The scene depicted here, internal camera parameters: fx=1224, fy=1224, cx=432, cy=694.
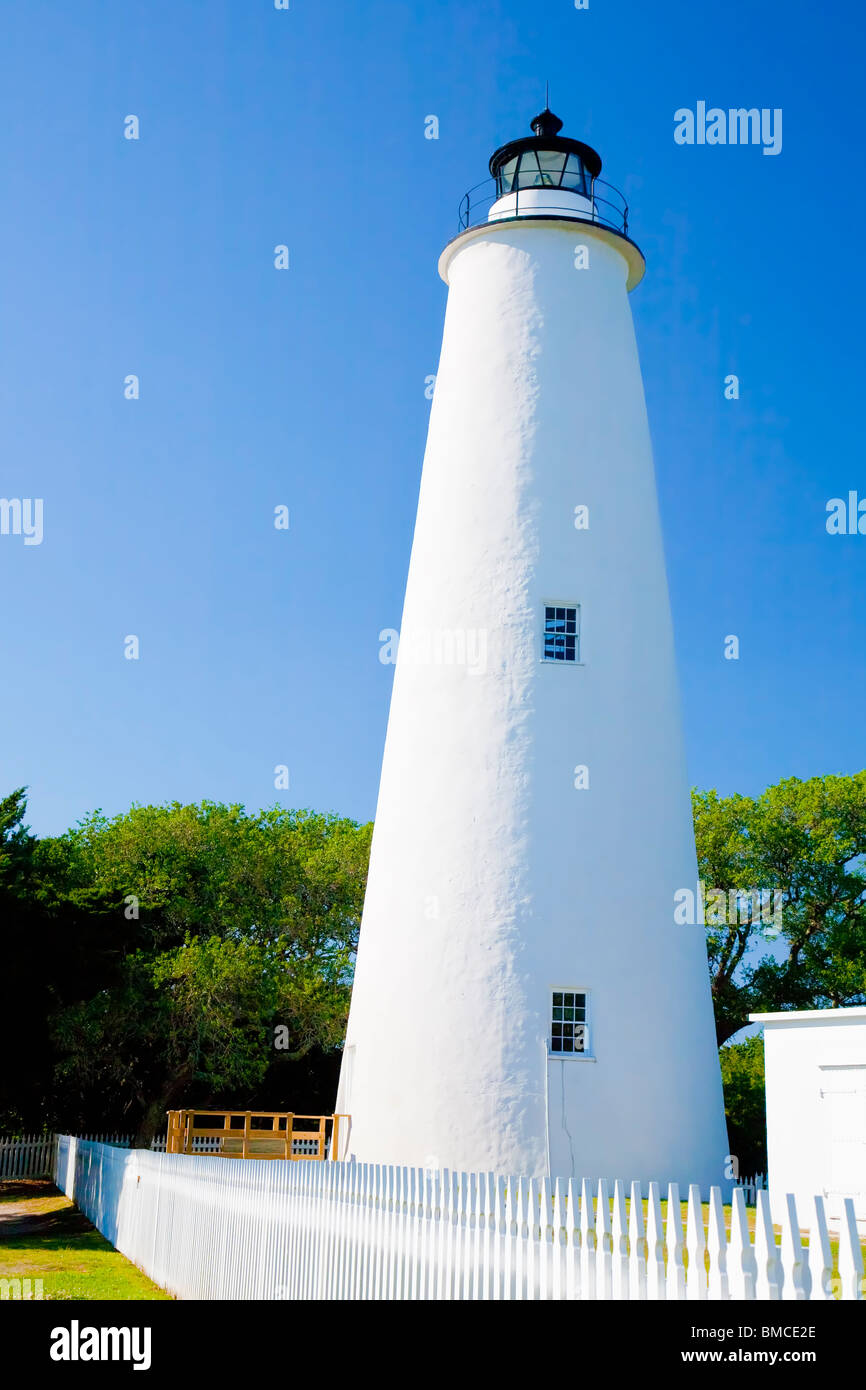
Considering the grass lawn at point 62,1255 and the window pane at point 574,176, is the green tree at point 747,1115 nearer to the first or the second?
the grass lawn at point 62,1255

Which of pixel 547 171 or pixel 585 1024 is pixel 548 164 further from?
pixel 585 1024

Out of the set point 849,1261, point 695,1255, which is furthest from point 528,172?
point 849,1261

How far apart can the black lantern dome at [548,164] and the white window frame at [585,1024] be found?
40.0 feet

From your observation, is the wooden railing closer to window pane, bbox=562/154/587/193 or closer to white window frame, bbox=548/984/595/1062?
white window frame, bbox=548/984/595/1062

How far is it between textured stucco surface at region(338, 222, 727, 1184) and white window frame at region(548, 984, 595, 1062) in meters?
0.07

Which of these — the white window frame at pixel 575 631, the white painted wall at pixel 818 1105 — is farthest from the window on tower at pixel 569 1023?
the white window frame at pixel 575 631

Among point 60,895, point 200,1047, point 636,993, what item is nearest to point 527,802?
point 636,993

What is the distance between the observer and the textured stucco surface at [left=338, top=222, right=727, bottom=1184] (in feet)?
49.0

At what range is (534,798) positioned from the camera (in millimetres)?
15688

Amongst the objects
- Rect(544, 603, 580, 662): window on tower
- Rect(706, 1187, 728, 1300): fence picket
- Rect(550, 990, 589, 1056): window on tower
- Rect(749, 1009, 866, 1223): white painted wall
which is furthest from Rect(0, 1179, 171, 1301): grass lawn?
Rect(544, 603, 580, 662): window on tower

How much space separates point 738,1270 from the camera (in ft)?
15.2

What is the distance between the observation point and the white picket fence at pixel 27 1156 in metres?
29.5
